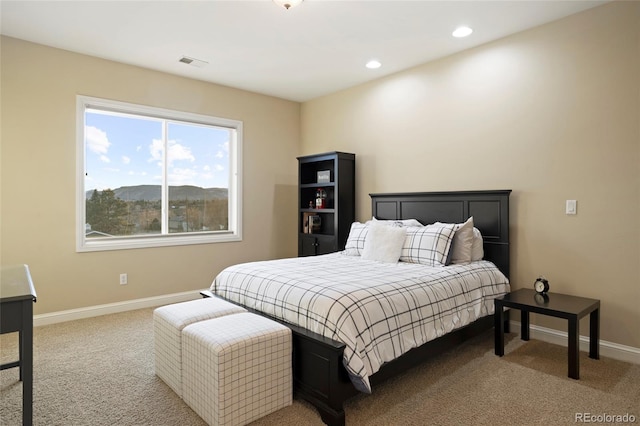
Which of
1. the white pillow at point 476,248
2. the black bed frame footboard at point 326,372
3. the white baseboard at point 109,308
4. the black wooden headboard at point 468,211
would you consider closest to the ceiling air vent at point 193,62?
the black wooden headboard at point 468,211

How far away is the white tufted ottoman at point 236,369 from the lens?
6.30 ft

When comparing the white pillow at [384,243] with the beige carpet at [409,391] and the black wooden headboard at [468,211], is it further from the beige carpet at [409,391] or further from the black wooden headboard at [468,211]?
the beige carpet at [409,391]

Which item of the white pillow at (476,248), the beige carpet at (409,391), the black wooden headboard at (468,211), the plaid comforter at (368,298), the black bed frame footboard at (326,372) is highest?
the black wooden headboard at (468,211)

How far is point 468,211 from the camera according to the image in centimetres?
367

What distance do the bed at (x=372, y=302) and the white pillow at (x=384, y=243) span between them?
46mm

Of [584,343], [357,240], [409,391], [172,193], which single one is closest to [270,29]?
[357,240]

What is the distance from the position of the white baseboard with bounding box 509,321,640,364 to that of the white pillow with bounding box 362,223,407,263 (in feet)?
4.13

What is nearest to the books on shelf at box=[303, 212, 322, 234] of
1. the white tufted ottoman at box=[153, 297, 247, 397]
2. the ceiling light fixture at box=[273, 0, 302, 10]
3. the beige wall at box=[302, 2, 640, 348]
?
the beige wall at box=[302, 2, 640, 348]

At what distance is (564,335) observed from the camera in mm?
3115

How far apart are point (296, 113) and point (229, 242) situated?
2.17m

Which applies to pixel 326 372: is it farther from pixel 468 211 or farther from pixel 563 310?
pixel 468 211

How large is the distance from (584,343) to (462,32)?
110 inches

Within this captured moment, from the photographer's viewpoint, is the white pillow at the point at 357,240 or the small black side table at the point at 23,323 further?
the white pillow at the point at 357,240

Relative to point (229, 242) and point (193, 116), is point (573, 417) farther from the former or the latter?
point (193, 116)
